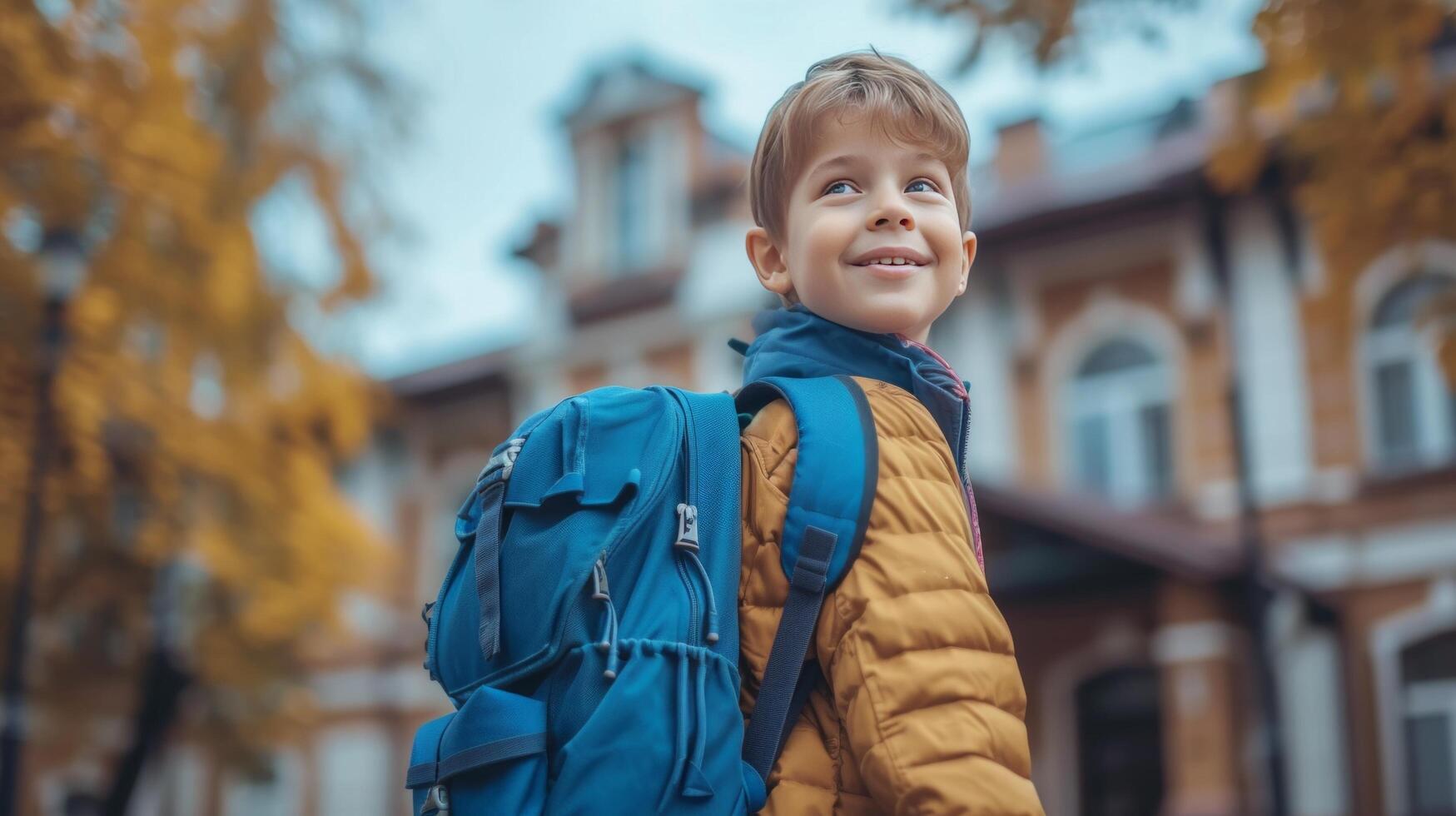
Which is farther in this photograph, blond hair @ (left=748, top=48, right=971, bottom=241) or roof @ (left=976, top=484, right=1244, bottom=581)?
roof @ (left=976, top=484, right=1244, bottom=581)

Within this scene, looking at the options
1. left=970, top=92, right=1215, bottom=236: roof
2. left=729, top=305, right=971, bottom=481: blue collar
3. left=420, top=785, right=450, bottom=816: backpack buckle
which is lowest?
left=420, top=785, right=450, bottom=816: backpack buckle

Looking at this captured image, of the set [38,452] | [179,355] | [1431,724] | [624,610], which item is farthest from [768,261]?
[1431,724]

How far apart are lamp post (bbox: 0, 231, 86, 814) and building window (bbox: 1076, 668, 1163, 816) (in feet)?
27.9

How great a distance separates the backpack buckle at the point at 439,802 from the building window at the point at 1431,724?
11.7 m

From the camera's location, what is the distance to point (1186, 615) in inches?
479

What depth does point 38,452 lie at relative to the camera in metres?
8.95

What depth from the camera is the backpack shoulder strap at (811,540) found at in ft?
5.94

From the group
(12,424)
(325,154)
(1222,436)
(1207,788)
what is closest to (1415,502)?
(1222,436)

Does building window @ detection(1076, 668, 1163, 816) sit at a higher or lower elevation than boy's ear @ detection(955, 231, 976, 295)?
lower

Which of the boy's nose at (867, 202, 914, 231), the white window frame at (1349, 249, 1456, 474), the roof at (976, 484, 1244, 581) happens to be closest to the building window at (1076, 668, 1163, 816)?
the roof at (976, 484, 1244, 581)

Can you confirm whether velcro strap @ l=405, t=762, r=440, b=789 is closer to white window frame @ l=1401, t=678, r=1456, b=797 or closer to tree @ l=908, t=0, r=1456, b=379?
tree @ l=908, t=0, r=1456, b=379

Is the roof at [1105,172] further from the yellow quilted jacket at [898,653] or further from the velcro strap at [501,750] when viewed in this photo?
the velcro strap at [501,750]

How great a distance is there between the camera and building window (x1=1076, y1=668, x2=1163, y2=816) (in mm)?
12891

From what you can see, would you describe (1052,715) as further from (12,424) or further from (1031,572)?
(12,424)
